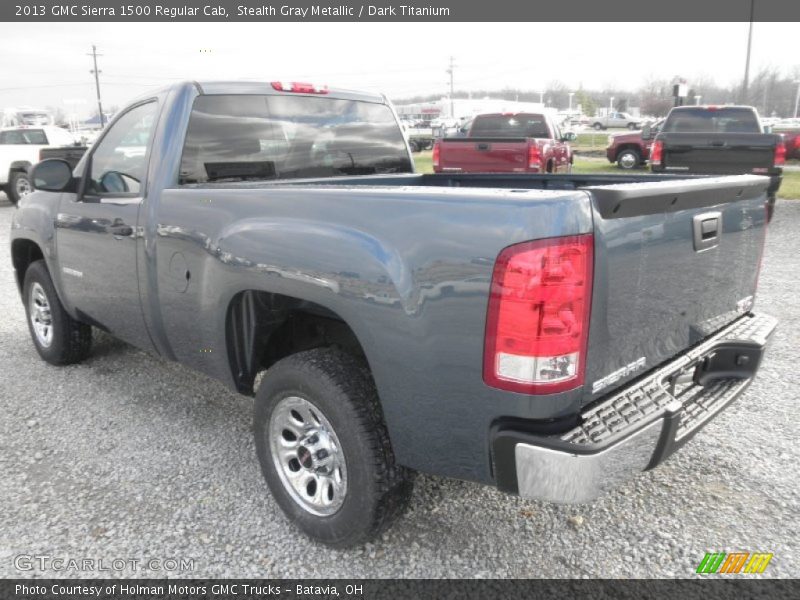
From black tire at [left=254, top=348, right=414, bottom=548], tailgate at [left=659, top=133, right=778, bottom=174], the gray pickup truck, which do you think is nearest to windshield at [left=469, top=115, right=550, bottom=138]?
tailgate at [left=659, top=133, right=778, bottom=174]

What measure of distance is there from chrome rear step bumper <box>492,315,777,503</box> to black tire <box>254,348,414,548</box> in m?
0.49

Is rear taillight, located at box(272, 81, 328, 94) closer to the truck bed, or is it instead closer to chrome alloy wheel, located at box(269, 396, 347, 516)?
the truck bed

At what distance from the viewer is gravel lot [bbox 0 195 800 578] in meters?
2.56

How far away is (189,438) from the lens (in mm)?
3613

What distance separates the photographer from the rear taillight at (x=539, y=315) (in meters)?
1.87

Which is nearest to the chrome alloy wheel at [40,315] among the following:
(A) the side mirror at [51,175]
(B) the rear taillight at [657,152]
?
(A) the side mirror at [51,175]

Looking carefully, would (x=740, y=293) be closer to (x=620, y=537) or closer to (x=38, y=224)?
(x=620, y=537)

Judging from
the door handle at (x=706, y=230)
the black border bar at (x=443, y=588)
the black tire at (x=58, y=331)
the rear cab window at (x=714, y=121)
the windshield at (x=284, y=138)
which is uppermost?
the rear cab window at (x=714, y=121)

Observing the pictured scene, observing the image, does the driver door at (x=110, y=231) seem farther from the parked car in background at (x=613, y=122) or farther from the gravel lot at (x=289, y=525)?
the parked car in background at (x=613, y=122)

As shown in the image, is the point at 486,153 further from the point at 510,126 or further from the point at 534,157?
the point at 510,126

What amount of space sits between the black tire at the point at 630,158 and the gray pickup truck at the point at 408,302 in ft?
65.0

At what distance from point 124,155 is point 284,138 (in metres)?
0.91

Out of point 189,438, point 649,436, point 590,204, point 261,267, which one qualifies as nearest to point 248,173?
point 261,267

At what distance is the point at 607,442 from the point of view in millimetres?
1955
